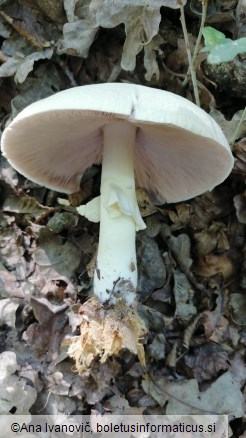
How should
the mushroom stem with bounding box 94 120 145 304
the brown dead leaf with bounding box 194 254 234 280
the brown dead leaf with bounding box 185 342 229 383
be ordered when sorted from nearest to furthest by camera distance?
the mushroom stem with bounding box 94 120 145 304 < the brown dead leaf with bounding box 185 342 229 383 < the brown dead leaf with bounding box 194 254 234 280

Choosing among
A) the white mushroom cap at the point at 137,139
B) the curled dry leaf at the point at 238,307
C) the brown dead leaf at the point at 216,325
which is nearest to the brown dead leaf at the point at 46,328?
the white mushroom cap at the point at 137,139

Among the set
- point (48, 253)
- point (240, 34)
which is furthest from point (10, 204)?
point (240, 34)

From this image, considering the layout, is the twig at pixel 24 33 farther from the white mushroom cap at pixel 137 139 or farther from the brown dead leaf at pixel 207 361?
the brown dead leaf at pixel 207 361

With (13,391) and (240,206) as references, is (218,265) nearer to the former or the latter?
(240,206)

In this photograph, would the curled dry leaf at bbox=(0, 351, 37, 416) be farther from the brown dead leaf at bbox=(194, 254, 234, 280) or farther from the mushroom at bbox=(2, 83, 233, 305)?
the brown dead leaf at bbox=(194, 254, 234, 280)

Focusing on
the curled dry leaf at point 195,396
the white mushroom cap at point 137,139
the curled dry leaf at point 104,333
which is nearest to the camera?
the white mushroom cap at point 137,139

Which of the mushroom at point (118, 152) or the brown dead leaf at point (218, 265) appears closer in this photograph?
the mushroom at point (118, 152)

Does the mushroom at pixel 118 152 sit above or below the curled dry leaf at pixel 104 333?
above

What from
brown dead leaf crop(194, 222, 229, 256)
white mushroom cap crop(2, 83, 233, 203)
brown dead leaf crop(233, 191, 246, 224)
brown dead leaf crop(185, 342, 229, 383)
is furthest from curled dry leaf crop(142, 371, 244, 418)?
white mushroom cap crop(2, 83, 233, 203)

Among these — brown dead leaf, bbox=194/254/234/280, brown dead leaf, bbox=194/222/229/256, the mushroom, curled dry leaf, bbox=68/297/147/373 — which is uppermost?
the mushroom
